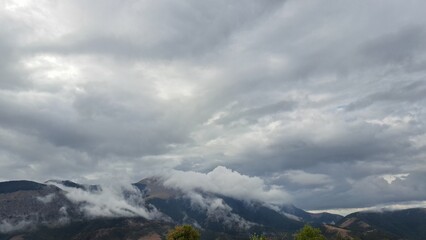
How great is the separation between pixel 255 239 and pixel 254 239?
0.43 meters

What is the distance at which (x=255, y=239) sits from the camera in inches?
6580

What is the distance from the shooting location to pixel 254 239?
167000 mm
